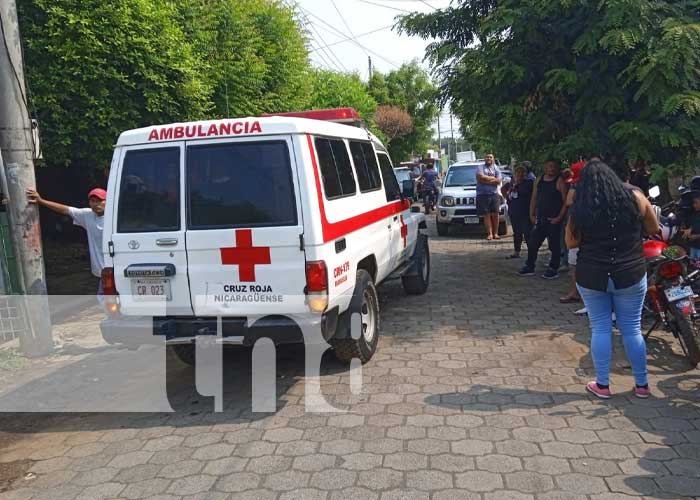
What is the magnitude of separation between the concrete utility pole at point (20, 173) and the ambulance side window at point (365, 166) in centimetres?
322

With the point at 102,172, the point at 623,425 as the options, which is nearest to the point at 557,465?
the point at 623,425

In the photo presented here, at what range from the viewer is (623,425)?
389cm

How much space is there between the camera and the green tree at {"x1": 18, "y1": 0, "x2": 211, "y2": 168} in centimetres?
696

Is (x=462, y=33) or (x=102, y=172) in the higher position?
(x=462, y=33)

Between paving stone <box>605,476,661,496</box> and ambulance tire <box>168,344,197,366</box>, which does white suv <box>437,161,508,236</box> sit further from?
paving stone <box>605,476,661,496</box>

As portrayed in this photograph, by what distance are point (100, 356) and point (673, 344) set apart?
18.2 ft

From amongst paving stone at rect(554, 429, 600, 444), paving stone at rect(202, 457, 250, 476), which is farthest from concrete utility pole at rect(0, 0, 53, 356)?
paving stone at rect(554, 429, 600, 444)

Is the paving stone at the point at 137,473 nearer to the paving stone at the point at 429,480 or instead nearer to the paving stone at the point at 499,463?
the paving stone at the point at 429,480

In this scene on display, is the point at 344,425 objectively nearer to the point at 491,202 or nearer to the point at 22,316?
the point at 22,316

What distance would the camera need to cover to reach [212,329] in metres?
4.40

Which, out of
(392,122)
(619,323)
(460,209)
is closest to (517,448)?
(619,323)

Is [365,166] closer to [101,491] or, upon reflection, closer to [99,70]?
[99,70]

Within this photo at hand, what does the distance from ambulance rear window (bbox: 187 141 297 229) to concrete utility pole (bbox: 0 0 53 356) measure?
241cm

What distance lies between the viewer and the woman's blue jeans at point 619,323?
413 centimetres
